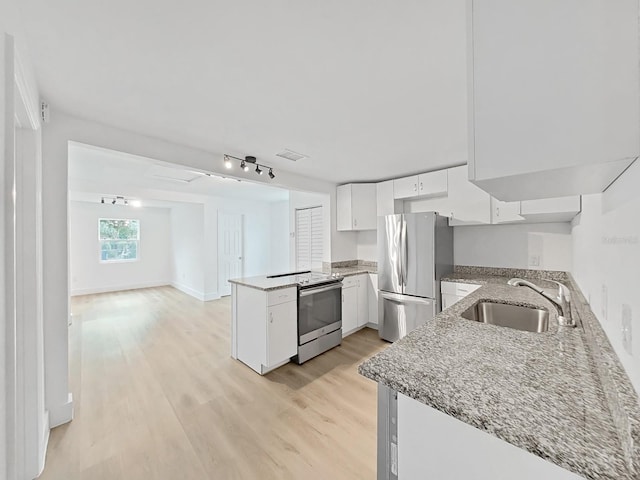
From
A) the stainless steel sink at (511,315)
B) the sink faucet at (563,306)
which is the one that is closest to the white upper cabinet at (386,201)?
the stainless steel sink at (511,315)

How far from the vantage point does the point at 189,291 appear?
6289 millimetres

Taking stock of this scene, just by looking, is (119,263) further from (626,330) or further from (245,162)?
(626,330)

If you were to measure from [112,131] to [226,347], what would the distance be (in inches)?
102

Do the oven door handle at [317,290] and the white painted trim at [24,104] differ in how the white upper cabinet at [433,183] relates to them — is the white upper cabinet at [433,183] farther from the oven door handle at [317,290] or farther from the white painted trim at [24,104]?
the white painted trim at [24,104]

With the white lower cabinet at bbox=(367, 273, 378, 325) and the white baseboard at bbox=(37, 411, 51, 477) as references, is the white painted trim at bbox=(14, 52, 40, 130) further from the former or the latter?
the white lower cabinet at bbox=(367, 273, 378, 325)

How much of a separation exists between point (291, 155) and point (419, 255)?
1876 millimetres

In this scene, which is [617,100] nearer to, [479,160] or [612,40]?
[612,40]

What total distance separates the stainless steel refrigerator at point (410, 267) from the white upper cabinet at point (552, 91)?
2320 mm

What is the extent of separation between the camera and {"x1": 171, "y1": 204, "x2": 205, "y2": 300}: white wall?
19.4ft

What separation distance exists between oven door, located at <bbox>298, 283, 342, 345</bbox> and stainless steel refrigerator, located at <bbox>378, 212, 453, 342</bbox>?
63 cm

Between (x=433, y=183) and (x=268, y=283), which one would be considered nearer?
(x=268, y=283)

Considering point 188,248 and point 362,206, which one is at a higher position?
point 362,206

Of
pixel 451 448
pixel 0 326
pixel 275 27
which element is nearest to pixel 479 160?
pixel 451 448

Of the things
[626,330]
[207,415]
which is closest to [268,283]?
[207,415]
